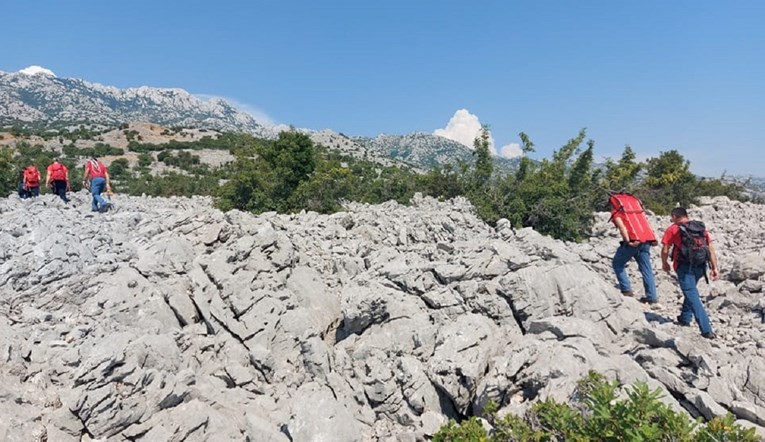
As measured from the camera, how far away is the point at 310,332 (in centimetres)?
723

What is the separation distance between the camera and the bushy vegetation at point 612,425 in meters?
3.34

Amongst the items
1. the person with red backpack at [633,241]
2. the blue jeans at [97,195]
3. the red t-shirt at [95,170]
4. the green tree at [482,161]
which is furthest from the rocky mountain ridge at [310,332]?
the green tree at [482,161]

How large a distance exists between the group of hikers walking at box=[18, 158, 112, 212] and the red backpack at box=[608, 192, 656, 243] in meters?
12.9

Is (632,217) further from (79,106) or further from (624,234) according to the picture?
(79,106)

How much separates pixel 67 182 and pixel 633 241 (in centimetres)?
1637

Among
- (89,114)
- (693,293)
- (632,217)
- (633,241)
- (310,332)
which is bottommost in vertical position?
(310,332)

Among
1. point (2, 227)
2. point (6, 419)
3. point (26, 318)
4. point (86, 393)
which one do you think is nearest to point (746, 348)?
point (86, 393)

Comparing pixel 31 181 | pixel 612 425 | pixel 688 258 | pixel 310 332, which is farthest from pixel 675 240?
→ pixel 31 181

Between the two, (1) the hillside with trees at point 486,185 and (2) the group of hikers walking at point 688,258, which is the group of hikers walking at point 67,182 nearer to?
(1) the hillside with trees at point 486,185

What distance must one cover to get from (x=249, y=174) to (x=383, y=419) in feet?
44.6

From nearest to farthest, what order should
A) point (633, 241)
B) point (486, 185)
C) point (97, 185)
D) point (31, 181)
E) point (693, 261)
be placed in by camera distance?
point (693, 261) → point (633, 241) → point (97, 185) → point (31, 181) → point (486, 185)

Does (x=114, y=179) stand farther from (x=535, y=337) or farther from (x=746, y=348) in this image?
(x=746, y=348)

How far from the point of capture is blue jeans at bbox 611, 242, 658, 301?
827cm

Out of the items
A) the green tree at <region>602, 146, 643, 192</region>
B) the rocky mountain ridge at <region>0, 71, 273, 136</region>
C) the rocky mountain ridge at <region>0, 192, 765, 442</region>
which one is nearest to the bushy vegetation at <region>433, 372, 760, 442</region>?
the rocky mountain ridge at <region>0, 192, 765, 442</region>
